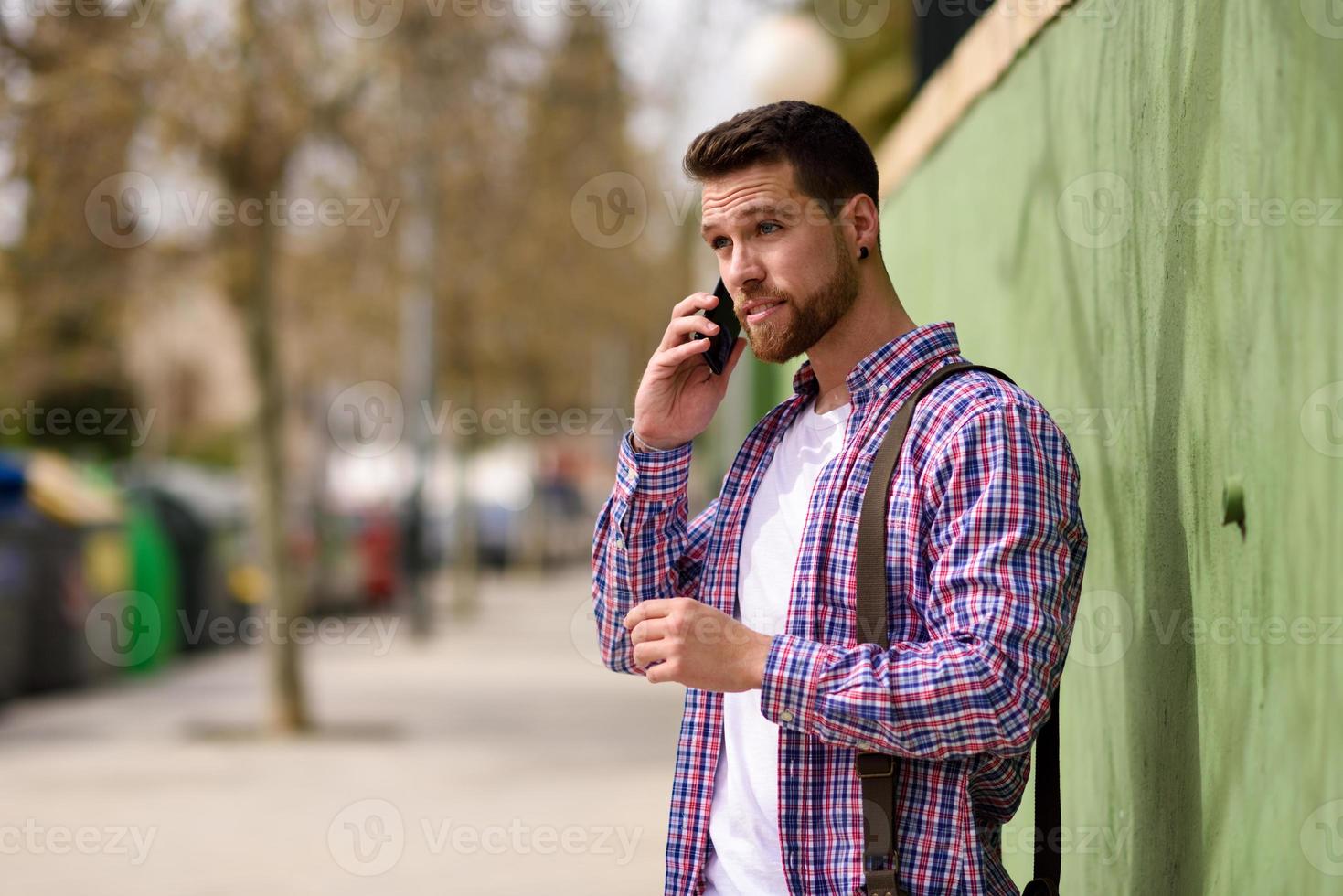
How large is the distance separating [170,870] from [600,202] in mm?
8500

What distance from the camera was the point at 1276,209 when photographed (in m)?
2.21

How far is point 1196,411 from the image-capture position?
8.43 ft

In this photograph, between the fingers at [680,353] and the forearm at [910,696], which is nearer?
the forearm at [910,696]

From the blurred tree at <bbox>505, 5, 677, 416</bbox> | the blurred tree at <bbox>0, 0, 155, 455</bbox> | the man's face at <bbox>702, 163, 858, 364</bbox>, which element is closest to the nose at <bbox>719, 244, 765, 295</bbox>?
the man's face at <bbox>702, 163, 858, 364</bbox>

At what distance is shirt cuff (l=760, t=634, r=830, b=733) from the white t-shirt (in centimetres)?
26

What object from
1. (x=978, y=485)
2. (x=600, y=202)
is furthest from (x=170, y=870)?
(x=600, y=202)

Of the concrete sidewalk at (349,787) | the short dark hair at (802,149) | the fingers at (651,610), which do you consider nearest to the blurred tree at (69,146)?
the concrete sidewalk at (349,787)

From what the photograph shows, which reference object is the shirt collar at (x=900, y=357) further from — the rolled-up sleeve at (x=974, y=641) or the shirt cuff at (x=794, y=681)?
the shirt cuff at (x=794, y=681)

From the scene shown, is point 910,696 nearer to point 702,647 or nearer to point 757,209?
point 702,647

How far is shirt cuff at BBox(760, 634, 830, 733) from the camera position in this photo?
83.4 inches

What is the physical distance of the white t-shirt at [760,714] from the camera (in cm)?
240

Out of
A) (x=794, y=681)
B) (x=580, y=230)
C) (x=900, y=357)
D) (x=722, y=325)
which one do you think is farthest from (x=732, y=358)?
(x=580, y=230)

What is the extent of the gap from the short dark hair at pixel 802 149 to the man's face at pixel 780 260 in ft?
0.06

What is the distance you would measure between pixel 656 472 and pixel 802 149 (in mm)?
568
